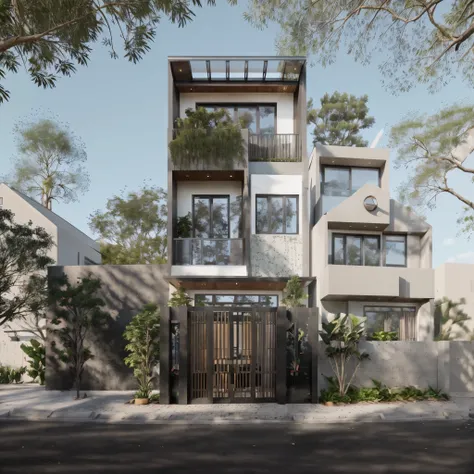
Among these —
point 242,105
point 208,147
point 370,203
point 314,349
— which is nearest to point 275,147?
point 242,105

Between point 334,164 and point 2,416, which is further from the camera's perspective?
point 334,164

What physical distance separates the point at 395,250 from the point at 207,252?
7.54 metres

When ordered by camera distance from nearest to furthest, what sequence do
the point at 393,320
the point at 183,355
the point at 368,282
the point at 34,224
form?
the point at 183,355 < the point at 368,282 < the point at 393,320 < the point at 34,224

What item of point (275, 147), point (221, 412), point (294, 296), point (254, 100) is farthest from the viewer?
point (254, 100)

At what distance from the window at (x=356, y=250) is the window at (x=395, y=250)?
1.60ft

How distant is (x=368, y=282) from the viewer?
21.0 m

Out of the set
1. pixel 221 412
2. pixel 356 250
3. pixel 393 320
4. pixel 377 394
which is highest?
pixel 356 250

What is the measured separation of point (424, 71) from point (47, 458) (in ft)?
32.2

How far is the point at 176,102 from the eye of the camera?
22.4m

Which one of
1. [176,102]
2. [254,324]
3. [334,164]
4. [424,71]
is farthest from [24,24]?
[334,164]

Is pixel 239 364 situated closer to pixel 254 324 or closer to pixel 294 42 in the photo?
pixel 254 324

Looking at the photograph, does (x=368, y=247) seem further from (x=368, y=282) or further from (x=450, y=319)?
(x=450, y=319)

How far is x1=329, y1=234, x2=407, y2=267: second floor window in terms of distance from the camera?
22.7 meters

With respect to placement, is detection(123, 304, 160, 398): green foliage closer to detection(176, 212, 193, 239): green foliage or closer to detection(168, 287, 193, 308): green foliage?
detection(168, 287, 193, 308): green foliage
